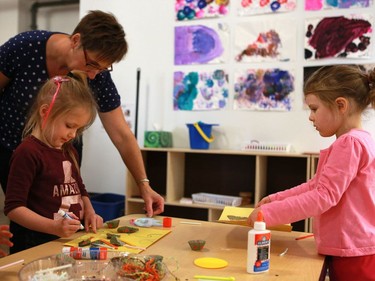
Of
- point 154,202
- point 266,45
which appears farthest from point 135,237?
point 266,45

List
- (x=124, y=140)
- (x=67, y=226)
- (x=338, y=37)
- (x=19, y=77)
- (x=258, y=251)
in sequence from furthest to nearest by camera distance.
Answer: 1. (x=338, y=37)
2. (x=124, y=140)
3. (x=19, y=77)
4. (x=67, y=226)
5. (x=258, y=251)

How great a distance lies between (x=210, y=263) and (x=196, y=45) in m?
2.68

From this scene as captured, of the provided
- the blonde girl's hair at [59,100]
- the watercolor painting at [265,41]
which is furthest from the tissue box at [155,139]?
the blonde girl's hair at [59,100]

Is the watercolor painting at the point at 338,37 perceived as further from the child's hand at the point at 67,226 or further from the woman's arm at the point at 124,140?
the child's hand at the point at 67,226

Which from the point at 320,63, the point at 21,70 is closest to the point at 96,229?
the point at 21,70

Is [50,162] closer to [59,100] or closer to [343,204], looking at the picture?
[59,100]

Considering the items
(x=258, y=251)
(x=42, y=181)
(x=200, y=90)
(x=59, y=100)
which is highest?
(x=200, y=90)

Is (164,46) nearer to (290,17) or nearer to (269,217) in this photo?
(290,17)

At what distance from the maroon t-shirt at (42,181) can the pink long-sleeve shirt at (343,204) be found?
0.65 metres

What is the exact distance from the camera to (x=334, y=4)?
121 inches

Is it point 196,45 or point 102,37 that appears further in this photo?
point 196,45

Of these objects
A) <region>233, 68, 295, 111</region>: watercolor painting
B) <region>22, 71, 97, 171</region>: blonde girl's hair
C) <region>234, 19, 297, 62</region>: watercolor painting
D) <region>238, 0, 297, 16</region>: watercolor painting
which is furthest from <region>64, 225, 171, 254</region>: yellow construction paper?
<region>238, 0, 297, 16</region>: watercolor painting

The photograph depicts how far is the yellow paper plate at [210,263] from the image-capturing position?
40.1 inches

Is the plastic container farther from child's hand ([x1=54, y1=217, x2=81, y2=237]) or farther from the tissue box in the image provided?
child's hand ([x1=54, y1=217, x2=81, y2=237])
